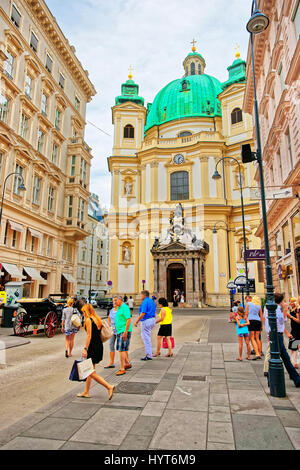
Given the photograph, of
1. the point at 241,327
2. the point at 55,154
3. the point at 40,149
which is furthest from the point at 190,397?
the point at 55,154

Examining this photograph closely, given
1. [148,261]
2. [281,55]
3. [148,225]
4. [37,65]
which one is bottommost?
[148,261]

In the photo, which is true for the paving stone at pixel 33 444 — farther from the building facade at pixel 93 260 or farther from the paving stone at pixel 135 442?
the building facade at pixel 93 260

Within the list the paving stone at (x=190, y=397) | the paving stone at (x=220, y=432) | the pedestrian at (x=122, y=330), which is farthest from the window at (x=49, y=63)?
the paving stone at (x=220, y=432)

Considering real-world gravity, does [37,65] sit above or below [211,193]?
above

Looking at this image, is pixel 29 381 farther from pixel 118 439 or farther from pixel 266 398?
pixel 266 398

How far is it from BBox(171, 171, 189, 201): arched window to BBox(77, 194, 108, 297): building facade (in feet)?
52.1

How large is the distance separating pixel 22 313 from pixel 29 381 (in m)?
7.78

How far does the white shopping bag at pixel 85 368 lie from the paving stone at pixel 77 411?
1.51ft

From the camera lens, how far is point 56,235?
3206cm

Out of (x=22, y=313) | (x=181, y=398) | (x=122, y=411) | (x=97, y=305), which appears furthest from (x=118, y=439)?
(x=97, y=305)

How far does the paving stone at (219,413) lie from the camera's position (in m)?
4.59

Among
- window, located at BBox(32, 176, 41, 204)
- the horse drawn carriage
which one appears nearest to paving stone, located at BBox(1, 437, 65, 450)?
the horse drawn carriage

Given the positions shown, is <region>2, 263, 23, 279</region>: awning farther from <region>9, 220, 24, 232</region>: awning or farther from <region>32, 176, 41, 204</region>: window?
<region>32, 176, 41, 204</region>: window

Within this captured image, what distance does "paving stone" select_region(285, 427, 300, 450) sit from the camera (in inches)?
148
